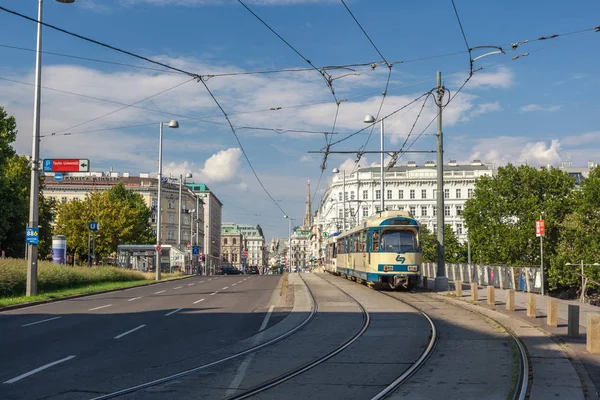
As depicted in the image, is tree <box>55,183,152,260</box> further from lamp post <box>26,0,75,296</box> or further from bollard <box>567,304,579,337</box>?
bollard <box>567,304,579,337</box>

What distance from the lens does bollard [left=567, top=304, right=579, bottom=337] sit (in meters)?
14.0

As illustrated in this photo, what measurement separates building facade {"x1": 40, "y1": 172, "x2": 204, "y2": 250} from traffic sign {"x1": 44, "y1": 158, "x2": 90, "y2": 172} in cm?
8026

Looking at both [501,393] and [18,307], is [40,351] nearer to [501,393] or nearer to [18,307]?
[501,393]

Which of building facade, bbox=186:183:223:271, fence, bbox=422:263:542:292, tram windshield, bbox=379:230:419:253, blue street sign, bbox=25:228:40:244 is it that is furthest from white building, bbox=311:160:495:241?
blue street sign, bbox=25:228:40:244

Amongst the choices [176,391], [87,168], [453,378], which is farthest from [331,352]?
[87,168]

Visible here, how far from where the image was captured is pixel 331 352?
41.0ft

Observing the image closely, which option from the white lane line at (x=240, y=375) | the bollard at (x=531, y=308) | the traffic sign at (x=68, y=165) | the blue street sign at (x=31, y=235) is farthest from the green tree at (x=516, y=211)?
the white lane line at (x=240, y=375)

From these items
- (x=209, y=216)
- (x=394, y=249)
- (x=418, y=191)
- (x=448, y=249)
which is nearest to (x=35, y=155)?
(x=394, y=249)

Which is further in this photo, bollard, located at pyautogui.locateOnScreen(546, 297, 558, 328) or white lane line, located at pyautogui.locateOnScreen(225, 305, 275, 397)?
bollard, located at pyautogui.locateOnScreen(546, 297, 558, 328)

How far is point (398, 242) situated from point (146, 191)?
8940 cm

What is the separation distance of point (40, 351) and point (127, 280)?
33.8m

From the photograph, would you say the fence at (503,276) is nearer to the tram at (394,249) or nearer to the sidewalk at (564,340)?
the tram at (394,249)

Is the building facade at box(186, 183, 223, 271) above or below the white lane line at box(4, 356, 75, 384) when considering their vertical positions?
above

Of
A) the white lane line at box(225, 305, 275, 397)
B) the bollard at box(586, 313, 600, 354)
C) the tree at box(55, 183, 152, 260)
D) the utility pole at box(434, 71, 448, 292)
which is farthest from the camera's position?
the tree at box(55, 183, 152, 260)
